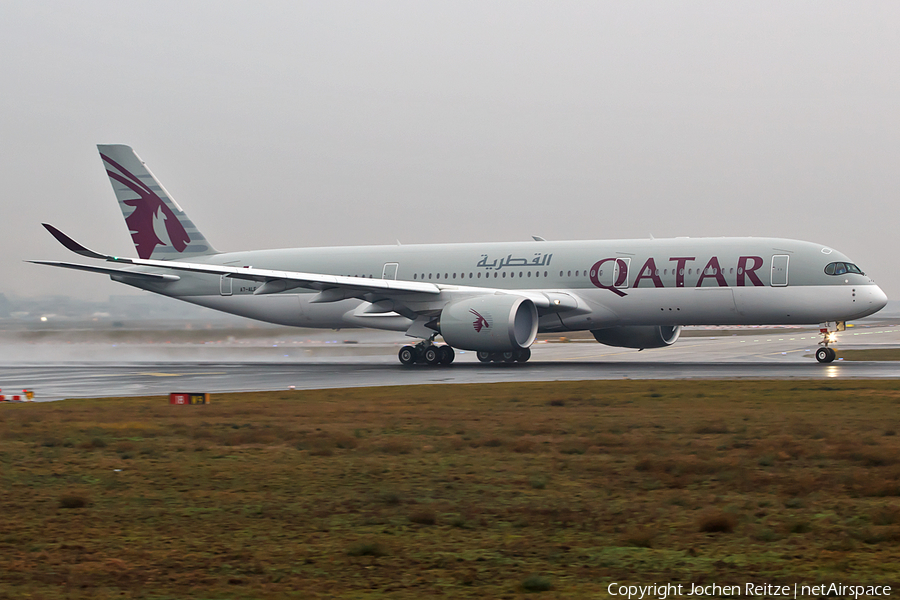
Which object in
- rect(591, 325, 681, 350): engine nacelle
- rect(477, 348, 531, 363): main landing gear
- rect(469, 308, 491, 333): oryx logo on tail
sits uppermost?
rect(469, 308, 491, 333): oryx logo on tail

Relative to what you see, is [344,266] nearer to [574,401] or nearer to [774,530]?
[574,401]

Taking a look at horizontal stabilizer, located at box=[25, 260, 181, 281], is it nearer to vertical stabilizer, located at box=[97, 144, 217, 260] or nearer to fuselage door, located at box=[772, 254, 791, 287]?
vertical stabilizer, located at box=[97, 144, 217, 260]

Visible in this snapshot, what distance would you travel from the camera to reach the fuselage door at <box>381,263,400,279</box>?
1345 inches

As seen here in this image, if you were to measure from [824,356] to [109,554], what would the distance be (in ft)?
82.9

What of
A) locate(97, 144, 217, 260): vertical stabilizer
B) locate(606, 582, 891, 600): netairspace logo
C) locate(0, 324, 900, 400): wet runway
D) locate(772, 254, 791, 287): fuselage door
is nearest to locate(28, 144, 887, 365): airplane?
locate(772, 254, 791, 287): fuselage door

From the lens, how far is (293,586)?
566 centimetres

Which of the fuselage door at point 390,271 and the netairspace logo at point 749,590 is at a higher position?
the fuselage door at point 390,271

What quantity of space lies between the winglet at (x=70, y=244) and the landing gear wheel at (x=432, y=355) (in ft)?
36.1

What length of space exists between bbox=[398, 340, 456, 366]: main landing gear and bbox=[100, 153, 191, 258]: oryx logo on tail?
1320cm

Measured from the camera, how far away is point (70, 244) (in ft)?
98.0

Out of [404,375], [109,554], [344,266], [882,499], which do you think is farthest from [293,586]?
[344,266]

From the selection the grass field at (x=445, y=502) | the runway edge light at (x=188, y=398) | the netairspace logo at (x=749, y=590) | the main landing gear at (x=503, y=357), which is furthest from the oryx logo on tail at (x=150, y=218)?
the netairspace logo at (x=749, y=590)

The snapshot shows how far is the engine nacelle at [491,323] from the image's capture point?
1102 inches

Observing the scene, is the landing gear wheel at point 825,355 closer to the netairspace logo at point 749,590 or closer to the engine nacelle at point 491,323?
the engine nacelle at point 491,323
